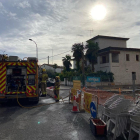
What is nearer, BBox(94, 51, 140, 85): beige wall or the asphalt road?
the asphalt road

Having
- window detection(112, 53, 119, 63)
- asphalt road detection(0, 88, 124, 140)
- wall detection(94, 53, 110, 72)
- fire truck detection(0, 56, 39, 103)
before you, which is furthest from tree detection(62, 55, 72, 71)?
asphalt road detection(0, 88, 124, 140)

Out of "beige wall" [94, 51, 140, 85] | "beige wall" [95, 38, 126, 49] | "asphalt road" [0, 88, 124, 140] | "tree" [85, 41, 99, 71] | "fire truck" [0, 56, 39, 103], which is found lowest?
"asphalt road" [0, 88, 124, 140]

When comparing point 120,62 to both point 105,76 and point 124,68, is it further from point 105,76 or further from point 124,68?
point 105,76

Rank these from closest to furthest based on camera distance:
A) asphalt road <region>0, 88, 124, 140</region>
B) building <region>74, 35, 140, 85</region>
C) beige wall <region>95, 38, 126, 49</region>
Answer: asphalt road <region>0, 88, 124, 140</region>
building <region>74, 35, 140, 85</region>
beige wall <region>95, 38, 126, 49</region>

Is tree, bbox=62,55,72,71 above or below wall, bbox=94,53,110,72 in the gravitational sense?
above

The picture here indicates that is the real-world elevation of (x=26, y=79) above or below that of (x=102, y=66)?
below

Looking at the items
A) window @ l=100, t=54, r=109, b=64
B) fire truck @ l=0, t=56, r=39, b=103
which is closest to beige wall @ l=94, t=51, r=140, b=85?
window @ l=100, t=54, r=109, b=64

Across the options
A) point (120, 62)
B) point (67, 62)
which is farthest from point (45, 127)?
point (67, 62)

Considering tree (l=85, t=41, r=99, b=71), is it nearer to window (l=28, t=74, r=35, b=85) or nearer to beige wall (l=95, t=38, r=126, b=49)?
beige wall (l=95, t=38, r=126, b=49)

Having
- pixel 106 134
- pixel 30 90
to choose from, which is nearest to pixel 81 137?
pixel 106 134

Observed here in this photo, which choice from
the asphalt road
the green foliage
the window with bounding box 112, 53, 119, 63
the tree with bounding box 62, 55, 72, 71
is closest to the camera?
the asphalt road

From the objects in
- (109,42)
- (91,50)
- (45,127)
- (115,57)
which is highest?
(109,42)

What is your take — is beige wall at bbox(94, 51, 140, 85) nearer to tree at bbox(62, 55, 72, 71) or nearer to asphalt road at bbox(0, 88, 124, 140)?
tree at bbox(62, 55, 72, 71)

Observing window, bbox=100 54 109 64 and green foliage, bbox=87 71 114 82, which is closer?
green foliage, bbox=87 71 114 82
